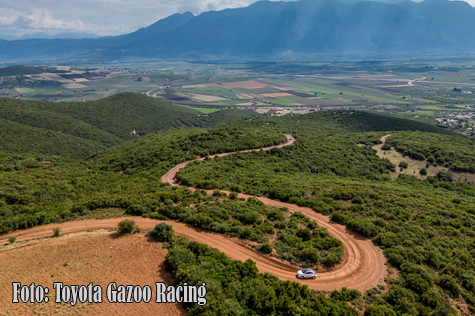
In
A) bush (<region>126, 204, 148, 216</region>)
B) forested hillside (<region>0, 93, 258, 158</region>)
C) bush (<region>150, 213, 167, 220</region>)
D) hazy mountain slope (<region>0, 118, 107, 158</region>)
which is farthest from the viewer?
forested hillside (<region>0, 93, 258, 158</region>)

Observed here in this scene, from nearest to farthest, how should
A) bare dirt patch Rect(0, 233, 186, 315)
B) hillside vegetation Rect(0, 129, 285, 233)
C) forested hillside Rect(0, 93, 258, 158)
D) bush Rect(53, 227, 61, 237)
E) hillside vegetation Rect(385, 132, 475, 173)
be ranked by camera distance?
bare dirt patch Rect(0, 233, 186, 315) < bush Rect(53, 227, 61, 237) < hillside vegetation Rect(0, 129, 285, 233) < hillside vegetation Rect(385, 132, 475, 173) < forested hillside Rect(0, 93, 258, 158)

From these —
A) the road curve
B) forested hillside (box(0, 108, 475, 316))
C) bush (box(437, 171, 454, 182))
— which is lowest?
bush (box(437, 171, 454, 182))

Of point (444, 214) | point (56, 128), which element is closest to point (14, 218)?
point (444, 214)

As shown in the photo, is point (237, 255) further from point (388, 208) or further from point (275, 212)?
point (388, 208)

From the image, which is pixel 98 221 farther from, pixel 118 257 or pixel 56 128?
pixel 56 128

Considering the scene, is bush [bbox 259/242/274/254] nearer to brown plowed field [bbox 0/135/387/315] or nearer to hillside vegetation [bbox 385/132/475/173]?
brown plowed field [bbox 0/135/387/315]

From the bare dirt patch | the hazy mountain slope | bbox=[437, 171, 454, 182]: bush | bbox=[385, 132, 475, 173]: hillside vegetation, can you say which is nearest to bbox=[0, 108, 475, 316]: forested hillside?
bbox=[437, 171, 454, 182]: bush
